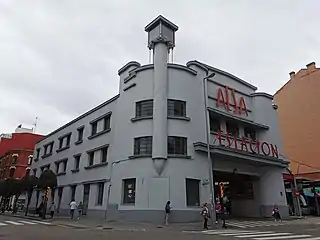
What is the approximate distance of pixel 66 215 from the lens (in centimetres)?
3322

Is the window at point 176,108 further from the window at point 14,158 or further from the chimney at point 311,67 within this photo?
the window at point 14,158

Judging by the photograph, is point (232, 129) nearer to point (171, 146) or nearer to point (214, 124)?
point (214, 124)

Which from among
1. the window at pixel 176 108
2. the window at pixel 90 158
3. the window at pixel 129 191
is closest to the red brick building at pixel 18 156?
the window at pixel 90 158

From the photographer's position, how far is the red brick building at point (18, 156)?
6009 centimetres

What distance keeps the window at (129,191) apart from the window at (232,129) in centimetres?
1141

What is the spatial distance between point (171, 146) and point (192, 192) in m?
3.94

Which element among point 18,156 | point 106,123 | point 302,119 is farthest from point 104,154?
point 18,156

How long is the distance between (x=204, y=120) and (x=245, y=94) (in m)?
8.51

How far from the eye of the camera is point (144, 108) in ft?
87.1

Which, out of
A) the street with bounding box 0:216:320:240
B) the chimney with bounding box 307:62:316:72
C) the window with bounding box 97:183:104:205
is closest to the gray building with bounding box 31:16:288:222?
the window with bounding box 97:183:104:205

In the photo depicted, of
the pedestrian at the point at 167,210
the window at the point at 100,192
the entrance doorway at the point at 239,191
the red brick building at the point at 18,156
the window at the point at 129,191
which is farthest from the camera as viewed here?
the red brick building at the point at 18,156

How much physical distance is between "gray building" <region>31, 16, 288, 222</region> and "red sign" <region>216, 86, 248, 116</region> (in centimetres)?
10

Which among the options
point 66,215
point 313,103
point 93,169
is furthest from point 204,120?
point 313,103

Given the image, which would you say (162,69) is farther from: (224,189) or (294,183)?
(294,183)
